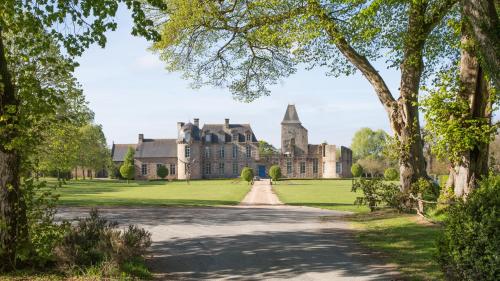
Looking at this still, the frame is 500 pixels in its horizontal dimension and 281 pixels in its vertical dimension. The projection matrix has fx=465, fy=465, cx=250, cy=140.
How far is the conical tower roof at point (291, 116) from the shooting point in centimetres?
7938

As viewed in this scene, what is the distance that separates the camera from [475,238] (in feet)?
18.6

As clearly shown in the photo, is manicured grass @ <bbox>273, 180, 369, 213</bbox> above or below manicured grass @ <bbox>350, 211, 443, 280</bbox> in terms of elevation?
below

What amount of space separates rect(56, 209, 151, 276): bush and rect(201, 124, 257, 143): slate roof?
226ft

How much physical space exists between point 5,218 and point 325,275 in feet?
17.5

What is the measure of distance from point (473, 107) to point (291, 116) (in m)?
67.4

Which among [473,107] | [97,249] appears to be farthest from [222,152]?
[97,249]

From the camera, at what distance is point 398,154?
1568 cm

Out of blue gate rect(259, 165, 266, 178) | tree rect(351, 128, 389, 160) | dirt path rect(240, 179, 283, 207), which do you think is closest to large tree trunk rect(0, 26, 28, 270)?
dirt path rect(240, 179, 283, 207)

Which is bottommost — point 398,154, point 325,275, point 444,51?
point 325,275

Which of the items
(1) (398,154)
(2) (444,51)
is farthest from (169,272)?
(2) (444,51)

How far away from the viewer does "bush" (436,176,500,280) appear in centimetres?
541

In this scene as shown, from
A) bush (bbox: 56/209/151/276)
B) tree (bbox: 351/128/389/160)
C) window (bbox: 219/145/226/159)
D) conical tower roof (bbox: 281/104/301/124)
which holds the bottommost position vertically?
bush (bbox: 56/209/151/276)

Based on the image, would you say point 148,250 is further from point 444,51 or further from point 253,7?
point 444,51

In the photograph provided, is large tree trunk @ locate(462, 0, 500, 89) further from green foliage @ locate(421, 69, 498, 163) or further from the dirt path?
the dirt path
